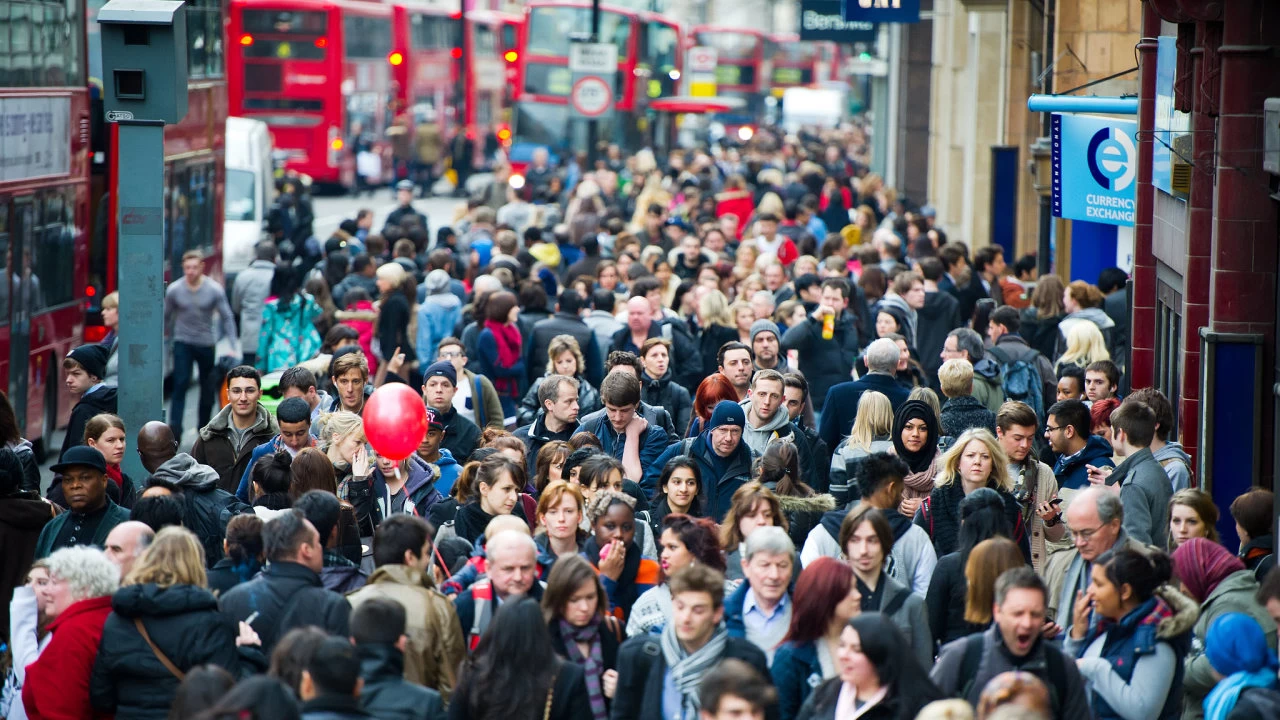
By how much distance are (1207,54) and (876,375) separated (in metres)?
2.58

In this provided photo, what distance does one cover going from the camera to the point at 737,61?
2462 inches

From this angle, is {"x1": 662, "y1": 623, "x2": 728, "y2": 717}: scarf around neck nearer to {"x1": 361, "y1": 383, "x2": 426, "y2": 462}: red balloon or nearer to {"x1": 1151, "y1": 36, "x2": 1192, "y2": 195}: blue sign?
{"x1": 361, "y1": 383, "x2": 426, "y2": 462}: red balloon

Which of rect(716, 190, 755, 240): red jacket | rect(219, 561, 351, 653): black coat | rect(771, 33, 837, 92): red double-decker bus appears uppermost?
rect(771, 33, 837, 92): red double-decker bus

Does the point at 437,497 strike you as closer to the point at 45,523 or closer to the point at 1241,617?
the point at 45,523

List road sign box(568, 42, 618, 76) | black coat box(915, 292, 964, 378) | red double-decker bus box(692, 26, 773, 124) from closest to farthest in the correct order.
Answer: black coat box(915, 292, 964, 378), road sign box(568, 42, 618, 76), red double-decker bus box(692, 26, 773, 124)

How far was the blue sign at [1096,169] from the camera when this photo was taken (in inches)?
Result: 547

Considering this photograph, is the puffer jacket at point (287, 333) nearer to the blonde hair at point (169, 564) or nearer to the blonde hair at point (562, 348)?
the blonde hair at point (562, 348)

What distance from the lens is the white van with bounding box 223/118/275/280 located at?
1039 inches

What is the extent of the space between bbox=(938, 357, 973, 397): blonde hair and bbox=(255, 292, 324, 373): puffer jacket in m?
6.12

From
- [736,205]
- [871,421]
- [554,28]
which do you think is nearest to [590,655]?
[871,421]

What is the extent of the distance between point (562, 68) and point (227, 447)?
34.0m

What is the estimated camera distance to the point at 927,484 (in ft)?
29.3

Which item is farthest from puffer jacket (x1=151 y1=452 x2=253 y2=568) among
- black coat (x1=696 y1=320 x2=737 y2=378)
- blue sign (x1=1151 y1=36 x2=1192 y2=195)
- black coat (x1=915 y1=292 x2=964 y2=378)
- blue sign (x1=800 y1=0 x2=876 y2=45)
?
blue sign (x1=800 y1=0 x2=876 y2=45)

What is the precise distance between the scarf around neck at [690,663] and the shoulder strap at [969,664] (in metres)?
0.77
